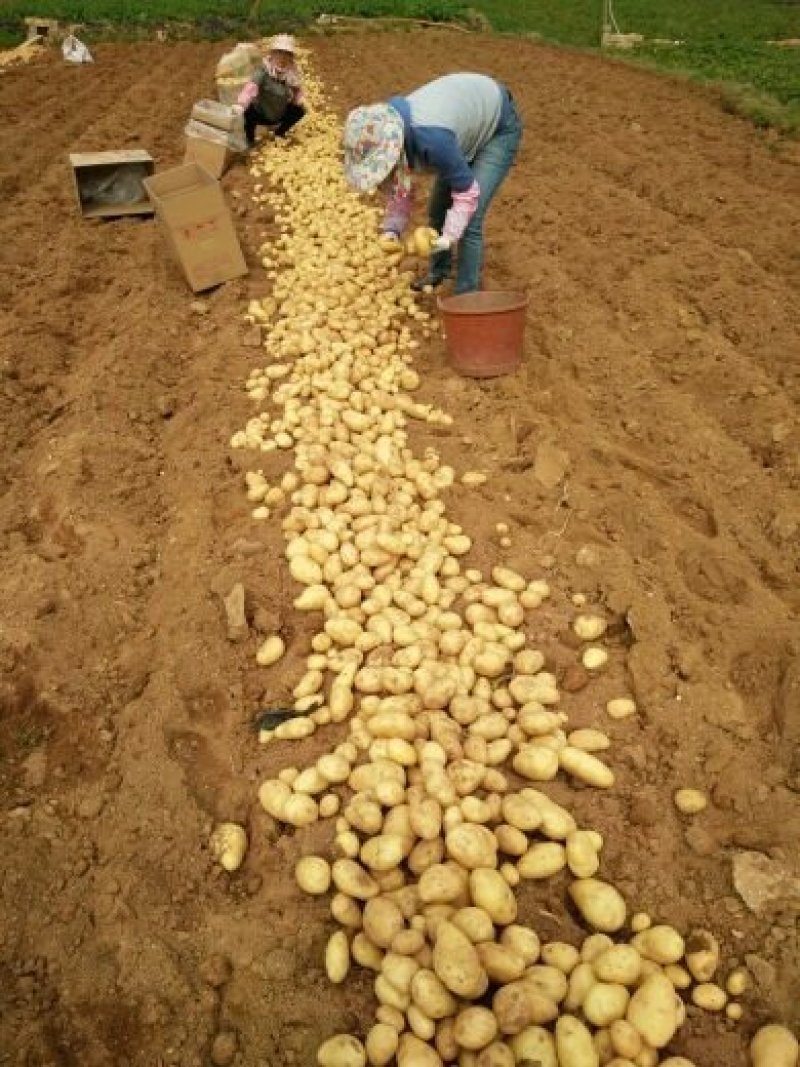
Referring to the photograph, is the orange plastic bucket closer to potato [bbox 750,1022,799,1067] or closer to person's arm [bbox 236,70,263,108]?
potato [bbox 750,1022,799,1067]

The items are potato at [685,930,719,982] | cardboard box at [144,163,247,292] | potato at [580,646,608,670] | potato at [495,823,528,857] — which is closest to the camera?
potato at [685,930,719,982]

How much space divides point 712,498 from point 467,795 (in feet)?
6.28

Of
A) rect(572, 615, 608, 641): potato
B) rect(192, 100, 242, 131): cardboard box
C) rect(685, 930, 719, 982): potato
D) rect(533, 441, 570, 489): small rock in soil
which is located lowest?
rect(685, 930, 719, 982): potato

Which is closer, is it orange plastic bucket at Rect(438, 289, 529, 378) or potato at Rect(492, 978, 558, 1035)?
potato at Rect(492, 978, 558, 1035)

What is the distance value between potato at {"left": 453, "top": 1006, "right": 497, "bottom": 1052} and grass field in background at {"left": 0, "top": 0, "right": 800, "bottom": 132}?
1223 cm

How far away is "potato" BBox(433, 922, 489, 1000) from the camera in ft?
6.27

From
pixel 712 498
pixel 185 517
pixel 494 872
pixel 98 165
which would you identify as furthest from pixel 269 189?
pixel 494 872

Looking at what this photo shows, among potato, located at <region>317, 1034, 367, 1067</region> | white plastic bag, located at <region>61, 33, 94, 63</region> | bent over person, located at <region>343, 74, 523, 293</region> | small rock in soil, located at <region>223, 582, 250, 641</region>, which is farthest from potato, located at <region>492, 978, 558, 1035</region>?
white plastic bag, located at <region>61, 33, 94, 63</region>

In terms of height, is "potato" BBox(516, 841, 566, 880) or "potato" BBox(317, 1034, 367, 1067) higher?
"potato" BBox(516, 841, 566, 880)

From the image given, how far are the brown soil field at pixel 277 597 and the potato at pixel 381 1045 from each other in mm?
95

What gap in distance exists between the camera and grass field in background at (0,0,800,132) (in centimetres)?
1270

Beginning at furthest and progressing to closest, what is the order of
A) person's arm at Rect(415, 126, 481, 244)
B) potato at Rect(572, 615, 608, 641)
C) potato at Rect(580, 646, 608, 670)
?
person's arm at Rect(415, 126, 481, 244) → potato at Rect(572, 615, 608, 641) → potato at Rect(580, 646, 608, 670)

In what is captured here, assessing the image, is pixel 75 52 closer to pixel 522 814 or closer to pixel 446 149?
pixel 446 149

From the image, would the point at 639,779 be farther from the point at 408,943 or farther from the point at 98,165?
the point at 98,165
